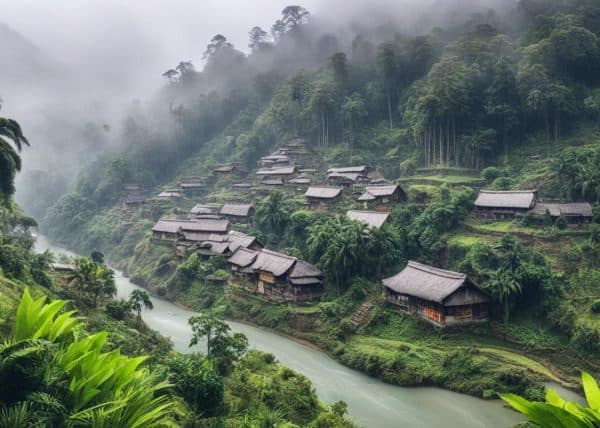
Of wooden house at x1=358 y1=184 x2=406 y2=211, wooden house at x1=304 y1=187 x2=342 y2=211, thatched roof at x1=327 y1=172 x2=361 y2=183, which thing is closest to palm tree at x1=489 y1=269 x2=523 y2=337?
wooden house at x1=358 y1=184 x2=406 y2=211

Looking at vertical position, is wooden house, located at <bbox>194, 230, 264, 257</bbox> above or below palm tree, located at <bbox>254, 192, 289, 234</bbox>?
below

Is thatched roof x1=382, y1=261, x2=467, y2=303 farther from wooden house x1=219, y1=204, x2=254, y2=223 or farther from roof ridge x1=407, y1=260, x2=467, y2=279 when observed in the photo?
wooden house x1=219, y1=204, x2=254, y2=223

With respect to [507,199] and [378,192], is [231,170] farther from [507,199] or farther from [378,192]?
[507,199]

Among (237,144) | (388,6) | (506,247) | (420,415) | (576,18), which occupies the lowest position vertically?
(420,415)

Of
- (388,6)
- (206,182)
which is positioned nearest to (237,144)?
(206,182)

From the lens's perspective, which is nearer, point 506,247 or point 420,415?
point 420,415

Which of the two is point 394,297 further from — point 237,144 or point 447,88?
point 237,144
